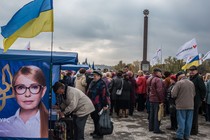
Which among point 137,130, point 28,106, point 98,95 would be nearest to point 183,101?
point 137,130

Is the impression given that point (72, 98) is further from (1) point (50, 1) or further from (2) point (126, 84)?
(2) point (126, 84)

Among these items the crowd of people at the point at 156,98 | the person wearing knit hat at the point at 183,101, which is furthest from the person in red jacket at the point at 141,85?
the person wearing knit hat at the point at 183,101

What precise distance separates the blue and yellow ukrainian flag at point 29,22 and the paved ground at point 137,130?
356 centimetres

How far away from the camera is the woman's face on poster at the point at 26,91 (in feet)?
17.7

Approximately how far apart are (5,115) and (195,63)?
890 centimetres

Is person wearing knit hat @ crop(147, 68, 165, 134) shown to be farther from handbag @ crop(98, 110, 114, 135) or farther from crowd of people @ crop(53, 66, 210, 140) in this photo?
handbag @ crop(98, 110, 114, 135)

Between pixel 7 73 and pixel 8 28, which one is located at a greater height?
pixel 8 28

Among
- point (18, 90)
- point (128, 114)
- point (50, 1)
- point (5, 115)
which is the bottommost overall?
point (128, 114)

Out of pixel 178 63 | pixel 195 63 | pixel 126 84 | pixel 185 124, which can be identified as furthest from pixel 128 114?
pixel 178 63

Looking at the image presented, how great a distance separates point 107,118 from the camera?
24.0ft

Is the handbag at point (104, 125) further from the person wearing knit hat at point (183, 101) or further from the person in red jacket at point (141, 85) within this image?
the person in red jacket at point (141, 85)

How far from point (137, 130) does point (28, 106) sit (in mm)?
4415

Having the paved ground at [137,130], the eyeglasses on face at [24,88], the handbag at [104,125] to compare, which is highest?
the eyeglasses on face at [24,88]

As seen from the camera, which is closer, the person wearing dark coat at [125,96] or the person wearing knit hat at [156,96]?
the person wearing knit hat at [156,96]
